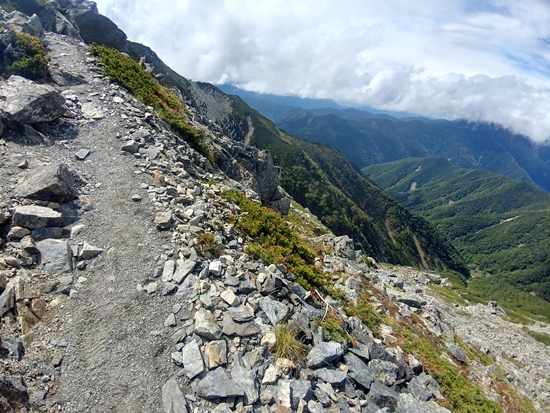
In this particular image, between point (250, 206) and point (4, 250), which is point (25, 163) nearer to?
point (4, 250)

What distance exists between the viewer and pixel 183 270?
10984mm

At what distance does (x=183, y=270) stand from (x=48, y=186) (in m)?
7.15

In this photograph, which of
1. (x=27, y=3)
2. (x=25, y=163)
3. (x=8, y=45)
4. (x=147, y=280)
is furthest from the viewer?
(x=27, y=3)

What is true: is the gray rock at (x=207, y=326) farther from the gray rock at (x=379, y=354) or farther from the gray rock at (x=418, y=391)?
the gray rock at (x=418, y=391)

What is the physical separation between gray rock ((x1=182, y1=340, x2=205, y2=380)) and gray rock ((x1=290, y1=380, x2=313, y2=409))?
8.31ft

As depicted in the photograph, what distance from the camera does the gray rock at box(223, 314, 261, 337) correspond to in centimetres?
920

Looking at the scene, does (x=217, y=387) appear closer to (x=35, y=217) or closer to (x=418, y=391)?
(x=418, y=391)

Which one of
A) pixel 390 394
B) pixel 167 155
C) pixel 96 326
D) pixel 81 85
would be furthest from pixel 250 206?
pixel 81 85

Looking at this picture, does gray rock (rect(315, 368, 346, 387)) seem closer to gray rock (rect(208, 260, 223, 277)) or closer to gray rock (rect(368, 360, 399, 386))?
gray rock (rect(368, 360, 399, 386))

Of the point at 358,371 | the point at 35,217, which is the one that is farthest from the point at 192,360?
the point at 35,217

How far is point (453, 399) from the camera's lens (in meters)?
13.4

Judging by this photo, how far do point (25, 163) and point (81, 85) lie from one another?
12.0 meters

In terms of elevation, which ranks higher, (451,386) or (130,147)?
(130,147)

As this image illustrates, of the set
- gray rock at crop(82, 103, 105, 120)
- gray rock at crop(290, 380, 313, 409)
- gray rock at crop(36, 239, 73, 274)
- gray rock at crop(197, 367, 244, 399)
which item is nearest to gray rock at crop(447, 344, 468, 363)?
gray rock at crop(290, 380, 313, 409)
